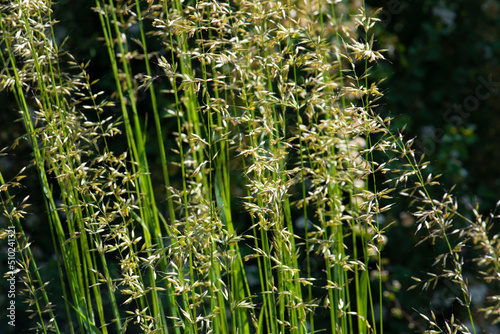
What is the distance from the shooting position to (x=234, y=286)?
1290 millimetres

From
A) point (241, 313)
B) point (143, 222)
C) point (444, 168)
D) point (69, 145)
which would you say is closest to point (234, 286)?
point (241, 313)

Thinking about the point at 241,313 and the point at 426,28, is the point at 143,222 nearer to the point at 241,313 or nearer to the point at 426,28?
the point at 241,313

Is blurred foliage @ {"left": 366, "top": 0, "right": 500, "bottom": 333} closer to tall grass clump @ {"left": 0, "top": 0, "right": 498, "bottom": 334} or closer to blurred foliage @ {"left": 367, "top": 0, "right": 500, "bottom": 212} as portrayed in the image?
blurred foliage @ {"left": 367, "top": 0, "right": 500, "bottom": 212}

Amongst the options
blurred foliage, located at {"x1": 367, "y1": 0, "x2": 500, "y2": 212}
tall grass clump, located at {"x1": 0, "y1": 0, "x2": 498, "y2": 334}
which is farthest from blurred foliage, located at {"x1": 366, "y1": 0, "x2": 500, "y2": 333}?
tall grass clump, located at {"x1": 0, "y1": 0, "x2": 498, "y2": 334}

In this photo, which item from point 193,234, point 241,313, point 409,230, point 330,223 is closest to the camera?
point 193,234

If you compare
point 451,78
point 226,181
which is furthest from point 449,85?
point 226,181

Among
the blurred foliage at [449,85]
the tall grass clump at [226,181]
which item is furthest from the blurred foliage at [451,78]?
the tall grass clump at [226,181]

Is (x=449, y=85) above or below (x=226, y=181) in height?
below

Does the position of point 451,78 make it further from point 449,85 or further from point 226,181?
point 226,181

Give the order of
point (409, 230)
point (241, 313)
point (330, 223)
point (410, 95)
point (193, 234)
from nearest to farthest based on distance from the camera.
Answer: point (193, 234) → point (330, 223) → point (241, 313) → point (409, 230) → point (410, 95)

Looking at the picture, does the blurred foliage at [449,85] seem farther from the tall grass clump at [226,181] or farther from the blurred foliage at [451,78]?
the tall grass clump at [226,181]

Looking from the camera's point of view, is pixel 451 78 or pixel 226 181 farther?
pixel 451 78

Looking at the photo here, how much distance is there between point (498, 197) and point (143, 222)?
2.18m

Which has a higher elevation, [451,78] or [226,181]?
[226,181]
